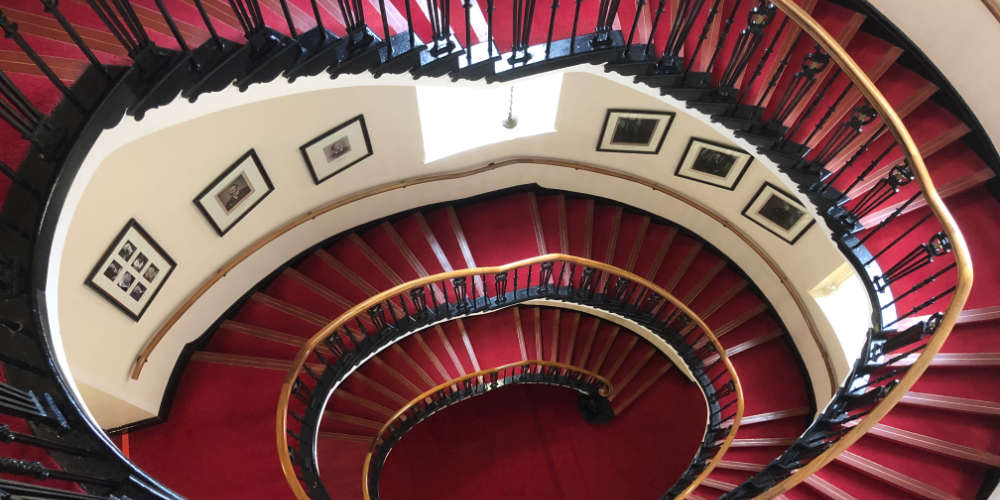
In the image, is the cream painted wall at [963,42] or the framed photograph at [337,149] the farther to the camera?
the framed photograph at [337,149]

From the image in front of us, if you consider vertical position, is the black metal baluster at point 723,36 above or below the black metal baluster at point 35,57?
above

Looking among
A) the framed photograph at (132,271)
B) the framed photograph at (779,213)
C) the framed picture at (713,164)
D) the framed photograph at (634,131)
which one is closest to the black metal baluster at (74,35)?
the framed photograph at (132,271)

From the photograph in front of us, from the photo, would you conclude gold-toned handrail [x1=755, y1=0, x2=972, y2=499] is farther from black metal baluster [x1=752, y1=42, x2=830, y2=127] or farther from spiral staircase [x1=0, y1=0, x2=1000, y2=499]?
black metal baluster [x1=752, y1=42, x2=830, y2=127]

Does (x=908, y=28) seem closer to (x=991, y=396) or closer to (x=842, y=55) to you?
(x=842, y=55)

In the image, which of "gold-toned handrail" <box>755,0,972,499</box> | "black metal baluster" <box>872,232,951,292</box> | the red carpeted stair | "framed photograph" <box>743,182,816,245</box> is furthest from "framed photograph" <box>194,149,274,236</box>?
"framed photograph" <box>743,182,816,245</box>

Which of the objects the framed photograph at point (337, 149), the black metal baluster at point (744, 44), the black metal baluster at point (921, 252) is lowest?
the black metal baluster at point (921, 252)

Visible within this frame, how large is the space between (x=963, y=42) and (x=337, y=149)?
6.46 meters

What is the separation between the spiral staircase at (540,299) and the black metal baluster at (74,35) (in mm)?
42

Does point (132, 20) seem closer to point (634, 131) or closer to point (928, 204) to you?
point (928, 204)

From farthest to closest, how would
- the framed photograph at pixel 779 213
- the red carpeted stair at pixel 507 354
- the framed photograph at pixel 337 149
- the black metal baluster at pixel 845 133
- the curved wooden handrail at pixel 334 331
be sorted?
the framed photograph at pixel 779 213 < the red carpeted stair at pixel 507 354 < the framed photograph at pixel 337 149 < the curved wooden handrail at pixel 334 331 < the black metal baluster at pixel 845 133

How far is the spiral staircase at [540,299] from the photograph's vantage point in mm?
3057

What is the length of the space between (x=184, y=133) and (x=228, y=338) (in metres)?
2.83

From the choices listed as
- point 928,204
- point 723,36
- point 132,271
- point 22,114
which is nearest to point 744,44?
point 723,36

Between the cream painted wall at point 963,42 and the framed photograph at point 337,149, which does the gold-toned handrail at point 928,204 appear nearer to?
the cream painted wall at point 963,42
